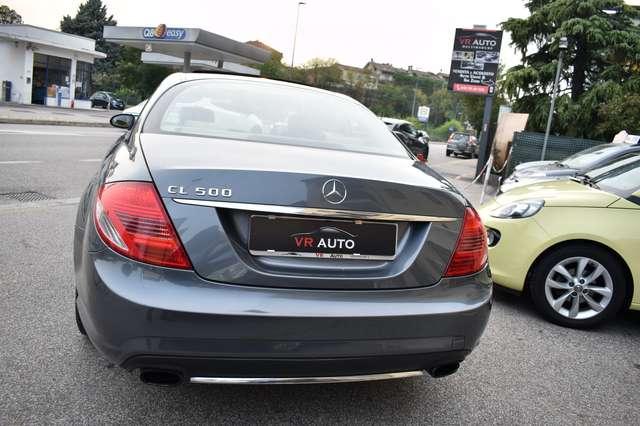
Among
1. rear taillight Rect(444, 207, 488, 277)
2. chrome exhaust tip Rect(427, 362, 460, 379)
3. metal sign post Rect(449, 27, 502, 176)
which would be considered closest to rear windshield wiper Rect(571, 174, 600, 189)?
rear taillight Rect(444, 207, 488, 277)

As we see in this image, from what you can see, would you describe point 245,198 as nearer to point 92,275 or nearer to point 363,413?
point 92,275

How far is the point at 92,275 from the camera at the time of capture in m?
2.06

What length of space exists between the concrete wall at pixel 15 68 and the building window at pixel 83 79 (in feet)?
15.9

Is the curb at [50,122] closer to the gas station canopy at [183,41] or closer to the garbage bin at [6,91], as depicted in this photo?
the gas station canopy at [183,41]

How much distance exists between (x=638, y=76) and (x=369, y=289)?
25200 millimetres

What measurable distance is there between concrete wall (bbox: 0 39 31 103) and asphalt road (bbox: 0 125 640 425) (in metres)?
34.2

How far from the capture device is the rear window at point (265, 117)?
2.70 metres

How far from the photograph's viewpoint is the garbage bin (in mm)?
32938

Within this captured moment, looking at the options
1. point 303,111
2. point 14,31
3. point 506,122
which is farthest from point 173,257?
point 14,31

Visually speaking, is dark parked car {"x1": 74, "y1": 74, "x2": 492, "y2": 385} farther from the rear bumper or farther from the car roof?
the car roof

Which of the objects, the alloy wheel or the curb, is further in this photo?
the curb

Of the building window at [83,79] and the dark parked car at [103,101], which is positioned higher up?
the building window at [83,79]

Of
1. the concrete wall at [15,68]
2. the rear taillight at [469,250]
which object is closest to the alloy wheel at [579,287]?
the rear taillight at [469,250]

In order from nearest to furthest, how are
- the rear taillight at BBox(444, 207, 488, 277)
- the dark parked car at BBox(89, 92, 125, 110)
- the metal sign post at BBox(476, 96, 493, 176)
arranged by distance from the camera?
the rear taillight at BBox(444, 207, 488, 277) → the metal sign post at BBox(476, 96, 493, 176) → the dark parked car at BBox(89, 92, 125, 110)
